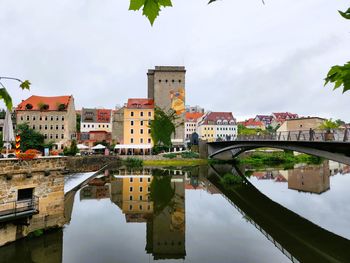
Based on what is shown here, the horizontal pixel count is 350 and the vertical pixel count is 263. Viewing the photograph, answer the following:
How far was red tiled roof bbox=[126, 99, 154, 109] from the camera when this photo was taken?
60.8 m

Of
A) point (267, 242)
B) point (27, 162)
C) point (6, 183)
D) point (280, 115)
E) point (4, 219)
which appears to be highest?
point (280, 115)

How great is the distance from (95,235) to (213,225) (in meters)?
7.26

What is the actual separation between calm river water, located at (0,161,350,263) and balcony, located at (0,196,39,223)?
4.56 ft

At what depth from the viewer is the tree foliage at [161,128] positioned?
58.1 m

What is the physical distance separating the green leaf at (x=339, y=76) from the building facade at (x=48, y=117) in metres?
60.9

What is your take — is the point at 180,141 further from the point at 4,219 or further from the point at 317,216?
the point at 4,219

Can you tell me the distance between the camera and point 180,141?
64250mm

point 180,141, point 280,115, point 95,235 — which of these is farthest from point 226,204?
point 280,115

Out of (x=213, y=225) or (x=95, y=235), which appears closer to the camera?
(x=95, y=235)

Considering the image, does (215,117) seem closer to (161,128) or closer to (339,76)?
(161,128)

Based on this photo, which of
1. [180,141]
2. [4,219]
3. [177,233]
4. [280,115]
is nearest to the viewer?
[4,219]

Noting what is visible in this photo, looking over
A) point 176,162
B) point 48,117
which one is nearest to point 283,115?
point 176,162

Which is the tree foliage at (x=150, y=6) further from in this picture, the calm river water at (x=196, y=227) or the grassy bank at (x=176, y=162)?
the grassy bank at (x=176, y=162)

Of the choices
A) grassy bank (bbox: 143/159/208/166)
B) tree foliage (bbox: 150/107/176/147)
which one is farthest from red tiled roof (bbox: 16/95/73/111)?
grassy bank (bbox: 143/159/208/166)
